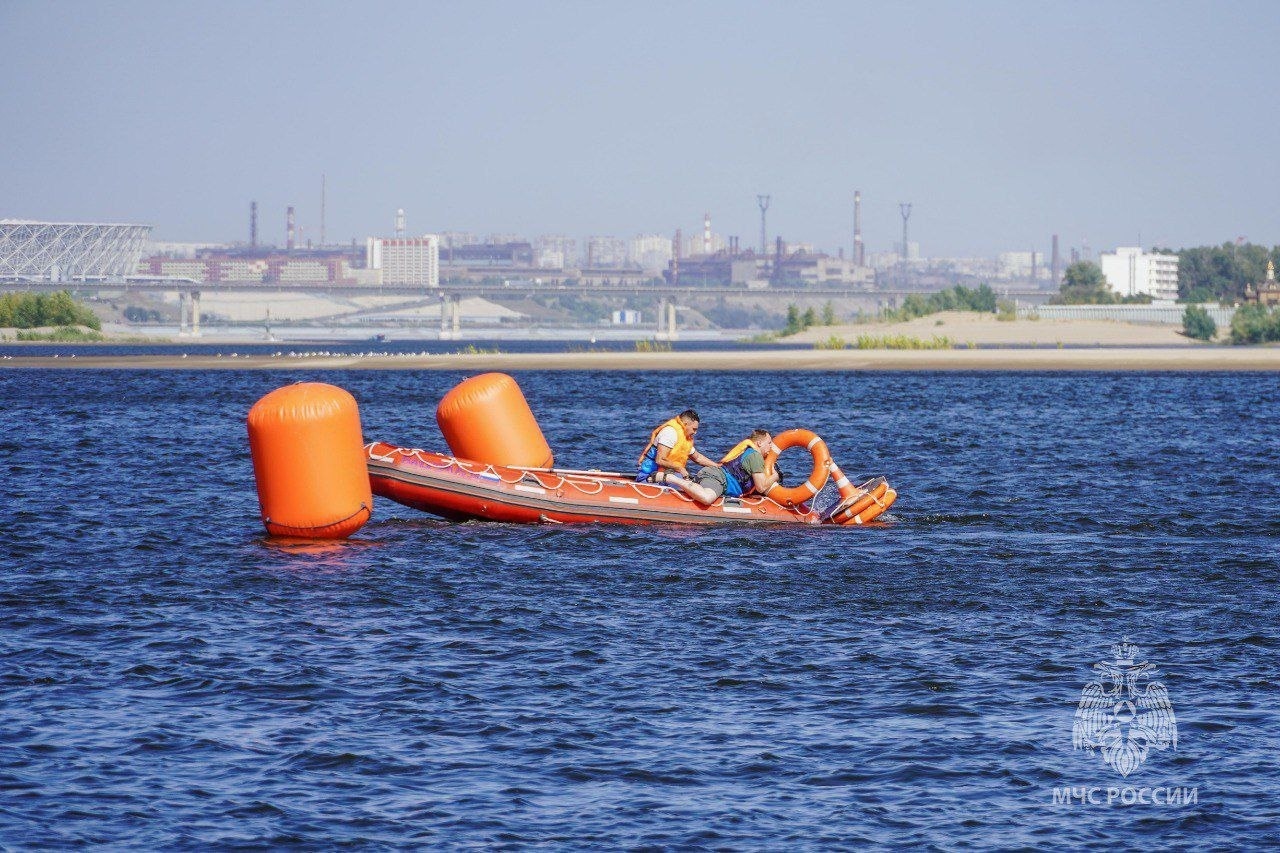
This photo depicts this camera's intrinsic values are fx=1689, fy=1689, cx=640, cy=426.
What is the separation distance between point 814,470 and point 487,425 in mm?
4631

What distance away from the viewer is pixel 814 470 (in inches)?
883

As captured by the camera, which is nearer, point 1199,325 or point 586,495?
point 586,495

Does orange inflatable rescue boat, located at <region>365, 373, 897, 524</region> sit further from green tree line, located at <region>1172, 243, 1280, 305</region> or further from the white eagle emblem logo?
green tree line, located at <region>1172, 243, 1280, 305</region>

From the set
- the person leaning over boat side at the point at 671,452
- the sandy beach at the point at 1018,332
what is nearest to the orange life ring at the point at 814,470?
the person leaning over boat side at the point at 671,452

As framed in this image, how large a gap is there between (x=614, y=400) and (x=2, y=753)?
45510 millimetres

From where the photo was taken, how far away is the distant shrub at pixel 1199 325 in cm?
11444

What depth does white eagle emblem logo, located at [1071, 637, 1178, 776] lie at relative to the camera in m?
11.6

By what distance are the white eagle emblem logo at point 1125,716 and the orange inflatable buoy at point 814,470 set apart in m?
8.56

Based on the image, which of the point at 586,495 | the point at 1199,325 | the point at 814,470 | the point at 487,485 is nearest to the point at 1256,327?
the point at 1199,325

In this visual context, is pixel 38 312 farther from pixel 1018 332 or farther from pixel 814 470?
pixel 814 470

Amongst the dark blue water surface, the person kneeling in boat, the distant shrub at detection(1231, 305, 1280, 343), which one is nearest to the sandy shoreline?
the distant shrub at detection(1231, 305, 1280, 343)

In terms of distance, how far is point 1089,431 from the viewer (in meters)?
41.3

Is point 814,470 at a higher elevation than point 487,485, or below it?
higher

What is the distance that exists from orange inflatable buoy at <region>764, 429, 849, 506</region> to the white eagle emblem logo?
28.1 ft
